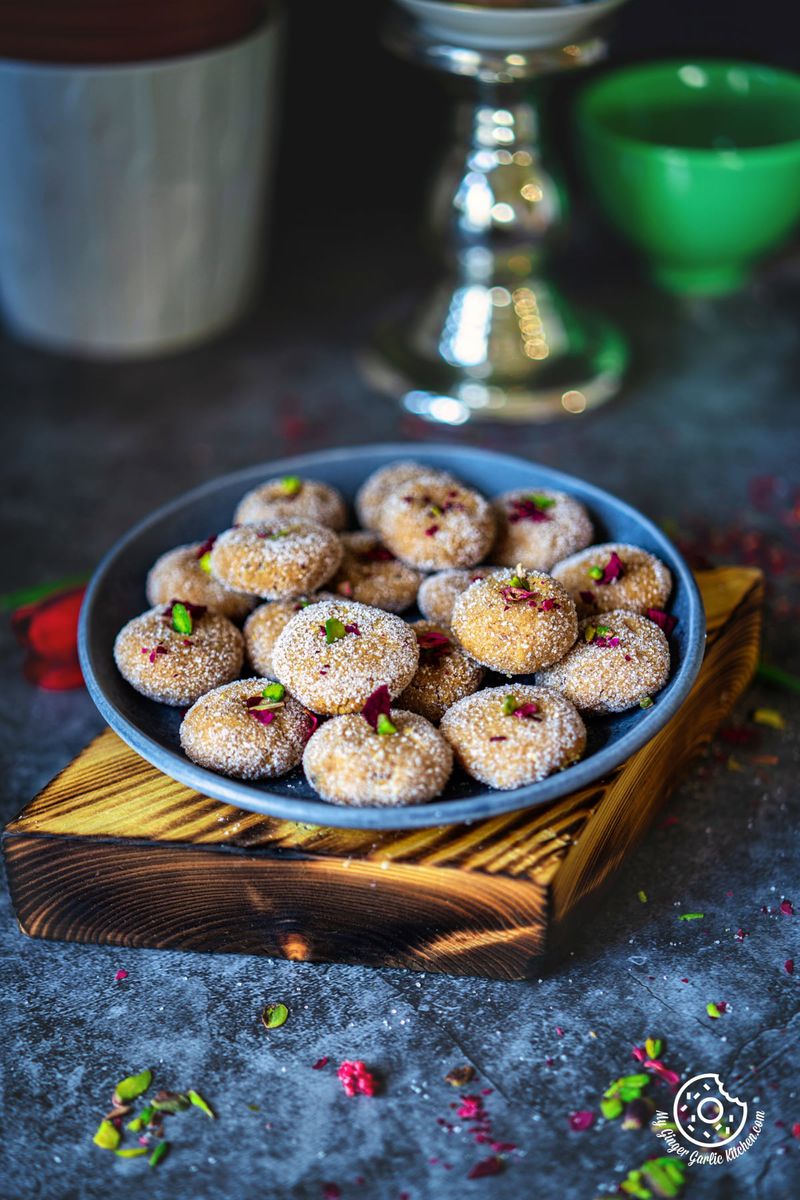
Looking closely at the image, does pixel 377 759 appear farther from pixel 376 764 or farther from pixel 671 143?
pixel 671 143

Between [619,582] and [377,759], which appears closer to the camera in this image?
→ [377,759]

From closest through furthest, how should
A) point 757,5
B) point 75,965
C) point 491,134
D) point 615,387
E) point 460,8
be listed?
point 75,965
point 460,8
point 491,134
point 615,387
point 757,5

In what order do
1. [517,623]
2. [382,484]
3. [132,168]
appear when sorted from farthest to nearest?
[132,168]
[382,484]
[517,623]

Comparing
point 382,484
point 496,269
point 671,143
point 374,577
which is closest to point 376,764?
point 374,577

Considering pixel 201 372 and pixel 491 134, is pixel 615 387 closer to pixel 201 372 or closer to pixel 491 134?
pixel 491 134

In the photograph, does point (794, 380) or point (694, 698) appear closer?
point (694, 698)

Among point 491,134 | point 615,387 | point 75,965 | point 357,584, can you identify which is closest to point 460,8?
point 491,134
